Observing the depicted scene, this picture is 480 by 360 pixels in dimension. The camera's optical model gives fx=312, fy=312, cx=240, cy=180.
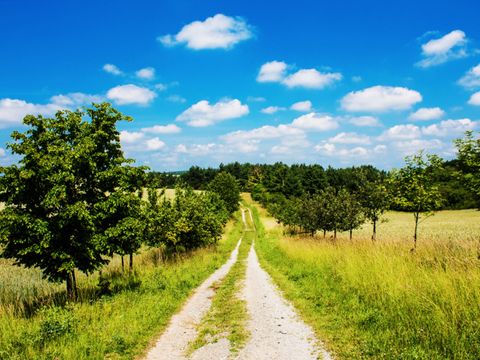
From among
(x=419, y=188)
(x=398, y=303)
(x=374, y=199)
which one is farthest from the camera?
(x=374, y=199)

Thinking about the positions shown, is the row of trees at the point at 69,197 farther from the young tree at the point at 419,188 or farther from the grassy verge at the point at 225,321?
the young tree at the point at 419,188

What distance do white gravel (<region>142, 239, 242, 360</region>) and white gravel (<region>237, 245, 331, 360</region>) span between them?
1.68m

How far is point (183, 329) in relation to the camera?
9.73 meters

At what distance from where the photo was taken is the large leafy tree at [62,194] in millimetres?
11172

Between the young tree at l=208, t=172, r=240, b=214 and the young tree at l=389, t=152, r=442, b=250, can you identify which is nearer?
the young tree at l=389, t=152, r=442, b=250

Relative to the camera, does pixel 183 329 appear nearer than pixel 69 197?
Yes

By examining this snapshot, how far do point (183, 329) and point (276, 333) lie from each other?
118 inches

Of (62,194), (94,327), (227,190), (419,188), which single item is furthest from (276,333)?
(227,190)

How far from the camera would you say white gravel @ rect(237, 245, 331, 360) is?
7.34 m

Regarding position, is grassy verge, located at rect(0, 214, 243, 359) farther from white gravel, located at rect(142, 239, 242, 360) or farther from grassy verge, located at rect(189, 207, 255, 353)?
grassy verge, located at rect(189, 207, 255, 353)

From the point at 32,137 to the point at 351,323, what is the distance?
Answer: 42.1ft

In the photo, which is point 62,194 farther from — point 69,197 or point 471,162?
point 471,162

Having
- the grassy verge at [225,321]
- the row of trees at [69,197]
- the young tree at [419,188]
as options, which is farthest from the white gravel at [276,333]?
the young tree at [419,188]

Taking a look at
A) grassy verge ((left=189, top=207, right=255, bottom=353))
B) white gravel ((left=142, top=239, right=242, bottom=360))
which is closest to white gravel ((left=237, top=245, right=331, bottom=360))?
grassy verge ((left=189, top=207, right=255, bottom=353))
